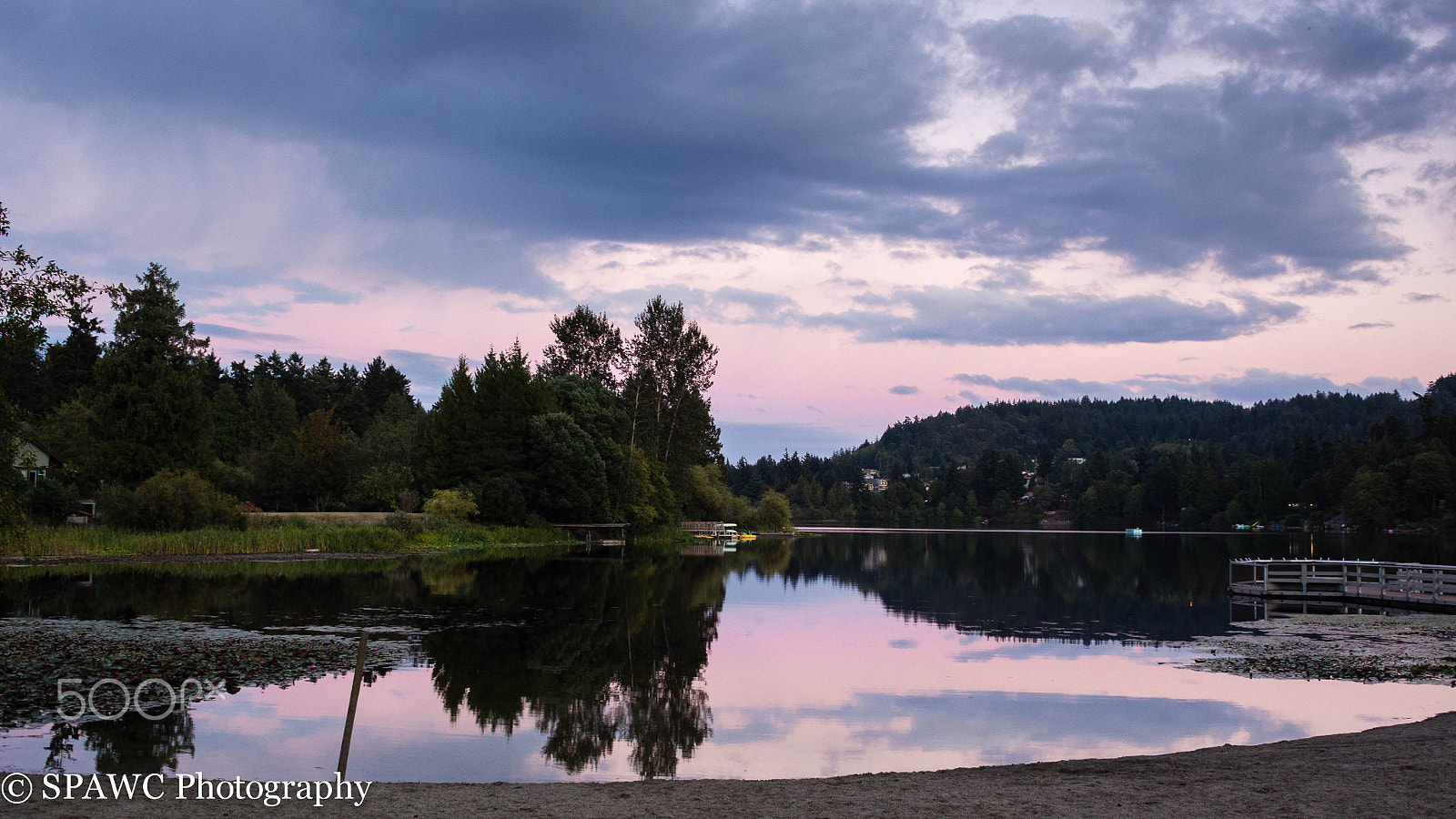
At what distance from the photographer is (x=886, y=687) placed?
1770 cm

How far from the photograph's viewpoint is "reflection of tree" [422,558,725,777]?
13141mm

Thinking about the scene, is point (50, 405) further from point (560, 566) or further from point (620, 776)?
point (620, 776)

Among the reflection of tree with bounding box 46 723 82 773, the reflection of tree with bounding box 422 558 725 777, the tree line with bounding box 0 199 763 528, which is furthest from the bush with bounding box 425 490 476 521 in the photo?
the reflection of tree with bounding box 46 723 82 773

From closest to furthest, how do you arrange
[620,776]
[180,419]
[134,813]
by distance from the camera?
[134,813]
[620,776]
[180,419]

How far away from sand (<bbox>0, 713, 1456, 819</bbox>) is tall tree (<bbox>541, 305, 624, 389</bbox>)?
73.0 meters

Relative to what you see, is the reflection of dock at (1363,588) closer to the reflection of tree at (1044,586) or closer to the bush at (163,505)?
the reflection of tree at (1044,586)

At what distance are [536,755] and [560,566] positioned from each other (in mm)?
34752

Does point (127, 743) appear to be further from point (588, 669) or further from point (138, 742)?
point (588, 669)

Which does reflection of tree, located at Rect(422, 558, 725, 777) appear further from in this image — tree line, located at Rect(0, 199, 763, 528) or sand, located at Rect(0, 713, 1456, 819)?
tree line, located at Rect(0, 199, 763, 528)

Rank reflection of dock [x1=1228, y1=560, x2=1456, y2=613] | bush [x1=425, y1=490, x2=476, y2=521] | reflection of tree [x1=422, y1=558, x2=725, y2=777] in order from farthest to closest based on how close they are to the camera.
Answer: bush [x1=425, y1=490, x2=476, y2=521], reflection of dock [x1=1228, y1=560, x2=1456, y2=613], reflection of tree [x1=422, y1=558, x2=725, y2=777]

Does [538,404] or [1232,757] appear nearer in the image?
[1232,757]

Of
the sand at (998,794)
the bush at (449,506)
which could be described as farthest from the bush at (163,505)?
the sand at (998,794)

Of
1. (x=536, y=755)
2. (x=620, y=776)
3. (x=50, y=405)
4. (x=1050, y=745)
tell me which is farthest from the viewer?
(x=50, y=405)

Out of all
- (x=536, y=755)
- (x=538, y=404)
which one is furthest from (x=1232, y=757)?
(x=538, y=404)
